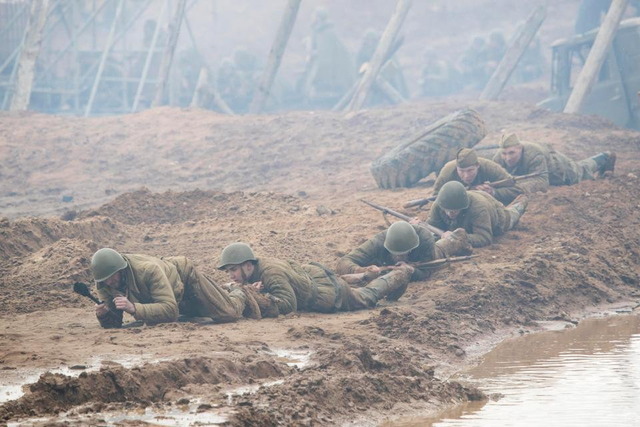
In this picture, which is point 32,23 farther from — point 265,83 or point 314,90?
point 314,90

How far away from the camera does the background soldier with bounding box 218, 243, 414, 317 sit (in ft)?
29.2

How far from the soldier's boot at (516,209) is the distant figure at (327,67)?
56.4 ft

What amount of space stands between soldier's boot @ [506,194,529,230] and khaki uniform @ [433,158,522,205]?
0.45ft

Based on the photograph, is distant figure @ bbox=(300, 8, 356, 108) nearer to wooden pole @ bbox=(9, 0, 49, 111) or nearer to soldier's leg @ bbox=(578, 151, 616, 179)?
wooden pole @ bbox=(9, 0, 49, 111)

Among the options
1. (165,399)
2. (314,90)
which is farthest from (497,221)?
(314,90)

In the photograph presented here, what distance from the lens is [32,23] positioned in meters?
23.3

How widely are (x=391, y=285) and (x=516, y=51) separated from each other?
1602 centimetres

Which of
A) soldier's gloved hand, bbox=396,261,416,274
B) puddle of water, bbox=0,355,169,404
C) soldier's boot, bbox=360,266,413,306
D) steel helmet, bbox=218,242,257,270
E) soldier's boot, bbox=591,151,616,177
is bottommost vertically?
soldier's boot, bbox=360,266,413,306

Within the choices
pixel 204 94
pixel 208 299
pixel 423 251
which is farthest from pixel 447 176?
pixel 204 94

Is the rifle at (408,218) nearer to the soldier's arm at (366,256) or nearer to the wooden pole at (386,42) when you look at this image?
the soldier's arm at (366,256)

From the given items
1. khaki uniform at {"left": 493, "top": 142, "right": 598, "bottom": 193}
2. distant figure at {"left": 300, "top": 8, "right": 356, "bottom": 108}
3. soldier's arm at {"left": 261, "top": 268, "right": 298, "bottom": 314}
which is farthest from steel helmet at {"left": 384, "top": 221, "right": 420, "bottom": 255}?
distant figure at {"left": 300, "top": 8, "right": 356, "bottom": 108}

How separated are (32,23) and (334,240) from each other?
531 inches

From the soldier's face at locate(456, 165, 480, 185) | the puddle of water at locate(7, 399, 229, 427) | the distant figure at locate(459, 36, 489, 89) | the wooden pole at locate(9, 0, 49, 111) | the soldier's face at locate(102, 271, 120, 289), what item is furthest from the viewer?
the distant figure at locate(459, 36, 489, 89)

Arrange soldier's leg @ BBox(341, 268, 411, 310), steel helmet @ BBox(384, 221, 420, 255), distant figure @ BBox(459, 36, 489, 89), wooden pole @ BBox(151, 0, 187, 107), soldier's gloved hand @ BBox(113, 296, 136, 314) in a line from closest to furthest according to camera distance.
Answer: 1. soldier's gloved hand @ BBox(113, 296, 136, 314)
2. soldier's leg @ BBox(341, 268, 411, 310)
3. steel helmet @ BBox(384, 221, 420, 255)
4. wooden pole @ BBox(151, 0, 187, 107)
5. distant figure @ BBox(459, 36, 489, 89)
